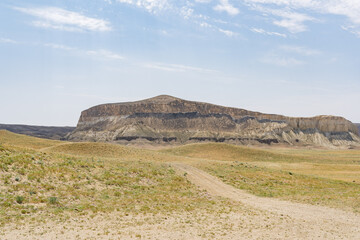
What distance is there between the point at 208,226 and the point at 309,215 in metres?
7.73

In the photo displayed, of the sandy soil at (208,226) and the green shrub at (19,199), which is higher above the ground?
the green shrub at (19,199)

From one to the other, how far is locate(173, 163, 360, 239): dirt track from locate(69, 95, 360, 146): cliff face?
13594cm

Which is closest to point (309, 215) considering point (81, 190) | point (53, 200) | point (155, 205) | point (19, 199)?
point (155, 205)

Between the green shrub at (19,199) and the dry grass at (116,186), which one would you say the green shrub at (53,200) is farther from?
the green shrub at (19,199)

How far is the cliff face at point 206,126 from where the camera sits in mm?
170250

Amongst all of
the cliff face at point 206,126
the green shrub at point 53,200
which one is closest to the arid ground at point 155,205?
the green shrub at point 53,200

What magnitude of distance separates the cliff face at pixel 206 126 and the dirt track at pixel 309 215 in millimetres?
135945

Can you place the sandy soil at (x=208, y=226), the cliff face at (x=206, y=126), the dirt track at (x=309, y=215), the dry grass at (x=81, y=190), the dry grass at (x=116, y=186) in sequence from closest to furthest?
the sandy soil at (x=208, y=226), the dirt track at (x=309, y=215), the dry grass at (x=81, y=190), the dry grass at (x=116, y=186), the cliff face at (x=206, y=126)

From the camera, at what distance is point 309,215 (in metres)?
21.5

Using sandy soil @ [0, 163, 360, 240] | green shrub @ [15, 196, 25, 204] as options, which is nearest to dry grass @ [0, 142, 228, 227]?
green shrub @ [15, 196, 25, 204]

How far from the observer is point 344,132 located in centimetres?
18738

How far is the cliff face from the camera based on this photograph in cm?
17025

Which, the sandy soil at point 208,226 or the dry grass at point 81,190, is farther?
the dry grass at point 81,190

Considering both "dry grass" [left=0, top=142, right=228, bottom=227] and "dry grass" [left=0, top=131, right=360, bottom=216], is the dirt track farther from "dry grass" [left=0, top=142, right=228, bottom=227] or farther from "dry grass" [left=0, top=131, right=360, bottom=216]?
"dry grass" [left=0, top=142, right=228, bottom=227]
